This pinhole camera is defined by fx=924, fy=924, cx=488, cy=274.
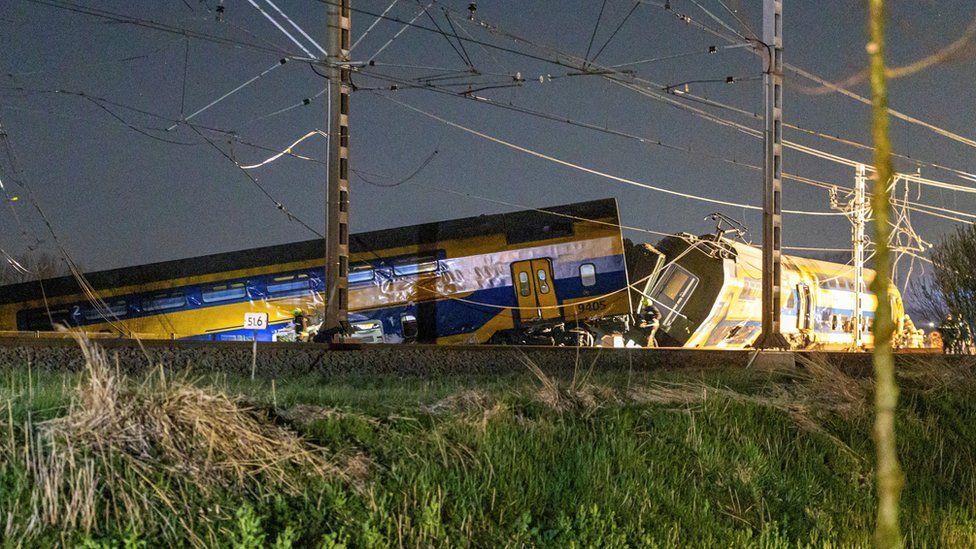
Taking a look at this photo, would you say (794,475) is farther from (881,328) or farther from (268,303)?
(268,303)

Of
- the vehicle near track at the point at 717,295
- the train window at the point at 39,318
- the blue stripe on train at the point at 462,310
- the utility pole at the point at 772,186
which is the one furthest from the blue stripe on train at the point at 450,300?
the utility pole at the point at 772,186

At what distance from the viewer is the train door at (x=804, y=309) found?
1364 inches

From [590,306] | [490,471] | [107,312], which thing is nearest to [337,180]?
[490,471]

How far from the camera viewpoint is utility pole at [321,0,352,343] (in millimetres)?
16688

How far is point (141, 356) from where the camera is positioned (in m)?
13.1

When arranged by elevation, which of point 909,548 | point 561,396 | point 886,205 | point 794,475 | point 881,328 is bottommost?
point 909,548

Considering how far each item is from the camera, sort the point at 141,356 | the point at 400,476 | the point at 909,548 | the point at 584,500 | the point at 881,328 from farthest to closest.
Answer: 1. the point at 141,356
2. the point at 909,548
3. the point at 584,500
4. the point at 400,476
5. the point at 881,328

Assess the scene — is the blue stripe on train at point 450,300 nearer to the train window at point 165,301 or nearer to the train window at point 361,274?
the train window at point 165,301

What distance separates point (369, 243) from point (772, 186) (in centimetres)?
1391

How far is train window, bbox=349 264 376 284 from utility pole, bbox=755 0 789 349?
13558mm

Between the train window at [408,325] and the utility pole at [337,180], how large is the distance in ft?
39.5

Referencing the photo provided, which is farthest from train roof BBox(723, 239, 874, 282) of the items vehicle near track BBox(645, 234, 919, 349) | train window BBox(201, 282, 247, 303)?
train window BBox(201, 282, 247, 303)

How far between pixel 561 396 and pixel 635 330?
818 inches

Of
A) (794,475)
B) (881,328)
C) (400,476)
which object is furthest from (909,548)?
(881,328)
